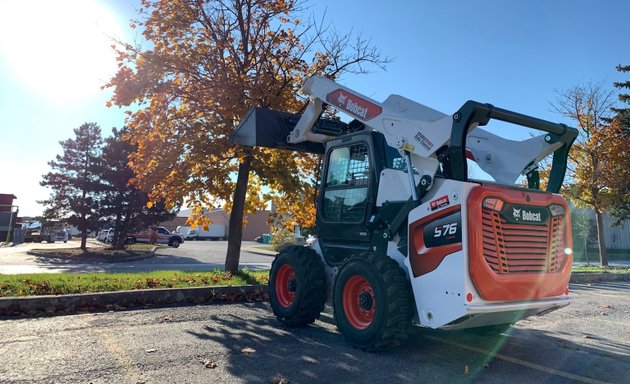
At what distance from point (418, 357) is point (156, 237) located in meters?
39.3

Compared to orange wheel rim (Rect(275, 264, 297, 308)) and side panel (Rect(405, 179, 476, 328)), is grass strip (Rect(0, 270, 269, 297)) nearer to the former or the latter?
orange wheel rim (Rect(275, 264, 297, 308))

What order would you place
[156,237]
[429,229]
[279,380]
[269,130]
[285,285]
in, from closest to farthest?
[279,380] → [429,229] → [285,285] → [269,130] → [156,237]

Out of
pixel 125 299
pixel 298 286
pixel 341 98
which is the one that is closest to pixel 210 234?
pixel 125 299

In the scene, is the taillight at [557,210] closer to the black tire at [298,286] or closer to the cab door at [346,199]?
the cab door at [346,199]

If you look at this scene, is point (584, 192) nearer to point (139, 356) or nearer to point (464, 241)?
point (464, 241)

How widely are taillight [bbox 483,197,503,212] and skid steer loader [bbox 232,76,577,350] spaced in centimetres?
2

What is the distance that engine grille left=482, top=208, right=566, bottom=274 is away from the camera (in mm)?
4492

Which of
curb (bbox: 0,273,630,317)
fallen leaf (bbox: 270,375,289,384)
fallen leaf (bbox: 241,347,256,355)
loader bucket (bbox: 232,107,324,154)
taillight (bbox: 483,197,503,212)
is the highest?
loader bucket (bbox: 232,107,324,154)

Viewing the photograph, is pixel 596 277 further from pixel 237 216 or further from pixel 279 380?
pixel 279 380

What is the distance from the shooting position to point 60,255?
2530 cm

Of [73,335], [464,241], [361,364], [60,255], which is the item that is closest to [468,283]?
[464,241]

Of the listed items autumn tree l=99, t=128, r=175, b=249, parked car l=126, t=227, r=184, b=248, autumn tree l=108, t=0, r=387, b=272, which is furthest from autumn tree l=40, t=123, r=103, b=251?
autumn tree l=108, t=0, r=387, b=272

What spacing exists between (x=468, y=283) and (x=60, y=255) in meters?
26.5

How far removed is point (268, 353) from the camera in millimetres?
5004
